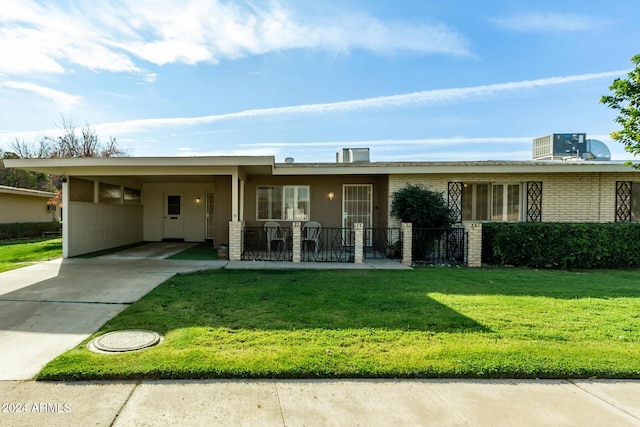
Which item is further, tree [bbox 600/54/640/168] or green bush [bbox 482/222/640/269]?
green bush [bbox 482/222/640/269]

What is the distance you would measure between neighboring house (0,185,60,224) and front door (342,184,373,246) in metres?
15.9

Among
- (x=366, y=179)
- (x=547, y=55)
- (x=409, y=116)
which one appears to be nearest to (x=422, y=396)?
(x=366, y=179)

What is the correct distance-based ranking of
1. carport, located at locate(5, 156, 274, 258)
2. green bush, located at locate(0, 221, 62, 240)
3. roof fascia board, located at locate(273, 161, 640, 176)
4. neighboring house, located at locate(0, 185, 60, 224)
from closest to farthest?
carport, located at locate(5, 156, 274, 258) → roof fascia board, located at locate(273, 161, 640, 176) → green bush, located at locate(0, 221, 62, 240) → neighboring house, located at locate(0, 185, 60, 224)

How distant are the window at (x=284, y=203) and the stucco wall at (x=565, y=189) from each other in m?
3.12

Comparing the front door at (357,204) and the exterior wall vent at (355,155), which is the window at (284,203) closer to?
the front door at (357,204)

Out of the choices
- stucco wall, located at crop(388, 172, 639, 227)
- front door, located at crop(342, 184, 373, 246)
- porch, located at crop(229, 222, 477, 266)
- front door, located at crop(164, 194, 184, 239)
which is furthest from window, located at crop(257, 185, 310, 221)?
front door, located at crop(164, 194, 184, 239)

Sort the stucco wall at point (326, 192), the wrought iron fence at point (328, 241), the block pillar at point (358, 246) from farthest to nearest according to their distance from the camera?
the stucco wall at point (326, 192)
the wrought iron fence at point (328, 241)
the block pillar at point (358, 246)

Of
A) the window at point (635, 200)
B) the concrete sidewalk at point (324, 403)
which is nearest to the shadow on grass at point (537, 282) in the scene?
the window at point (635, 200)

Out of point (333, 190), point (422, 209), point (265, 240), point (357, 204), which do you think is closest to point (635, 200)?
point (422, 209)

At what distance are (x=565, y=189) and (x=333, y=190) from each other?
7.49m

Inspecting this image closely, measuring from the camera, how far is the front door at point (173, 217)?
1544cm

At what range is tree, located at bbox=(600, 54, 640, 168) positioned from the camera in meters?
7.27

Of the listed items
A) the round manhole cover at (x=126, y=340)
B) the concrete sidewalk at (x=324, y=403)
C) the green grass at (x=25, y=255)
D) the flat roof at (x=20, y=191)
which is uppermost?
the flat roof at (x=20, y=191)

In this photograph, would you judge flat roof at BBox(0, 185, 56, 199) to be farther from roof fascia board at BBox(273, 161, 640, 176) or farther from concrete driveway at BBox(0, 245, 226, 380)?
roof fascia board at BBox(273, 161, 640, 176)
